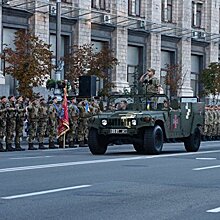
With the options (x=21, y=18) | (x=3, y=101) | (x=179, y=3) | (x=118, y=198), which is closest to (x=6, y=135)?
(x=3, y=101)

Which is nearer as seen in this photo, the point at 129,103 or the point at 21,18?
the point at 129,103

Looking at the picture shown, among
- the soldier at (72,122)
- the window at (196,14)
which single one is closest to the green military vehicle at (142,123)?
the soldier at (72,122)

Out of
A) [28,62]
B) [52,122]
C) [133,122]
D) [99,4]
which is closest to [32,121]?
[52,122]

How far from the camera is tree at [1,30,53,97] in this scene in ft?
121

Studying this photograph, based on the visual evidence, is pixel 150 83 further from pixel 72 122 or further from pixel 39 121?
pixel 72 122

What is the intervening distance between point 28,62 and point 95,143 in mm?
13864

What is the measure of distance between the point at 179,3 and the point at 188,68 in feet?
15.8

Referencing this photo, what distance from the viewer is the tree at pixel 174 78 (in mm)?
54594

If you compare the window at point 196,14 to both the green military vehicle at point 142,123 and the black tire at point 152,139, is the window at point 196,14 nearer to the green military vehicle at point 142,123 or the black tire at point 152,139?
the green military vehicle at point 142,123

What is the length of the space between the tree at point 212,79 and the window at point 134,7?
272 inches

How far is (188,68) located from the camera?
60.8 meters

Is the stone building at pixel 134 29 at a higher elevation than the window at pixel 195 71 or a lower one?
higher

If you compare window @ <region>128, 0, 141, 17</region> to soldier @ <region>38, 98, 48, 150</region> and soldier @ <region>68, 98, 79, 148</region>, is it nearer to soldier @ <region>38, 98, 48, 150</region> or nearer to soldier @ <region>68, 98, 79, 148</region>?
soldier @ <region>68, 98, 79, 148</region>

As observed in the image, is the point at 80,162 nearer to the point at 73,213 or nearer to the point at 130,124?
the point at 130,124
